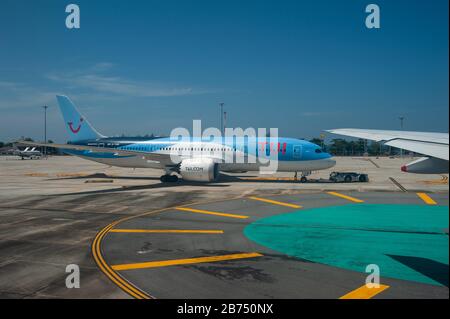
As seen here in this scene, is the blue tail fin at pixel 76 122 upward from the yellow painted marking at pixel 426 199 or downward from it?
upward

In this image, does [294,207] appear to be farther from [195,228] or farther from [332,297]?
[332,297]

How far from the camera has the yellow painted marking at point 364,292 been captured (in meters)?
8.73

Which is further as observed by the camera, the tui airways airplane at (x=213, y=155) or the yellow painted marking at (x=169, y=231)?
the tui airways airplane at (x=213, y=155)

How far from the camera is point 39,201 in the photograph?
23.7 m

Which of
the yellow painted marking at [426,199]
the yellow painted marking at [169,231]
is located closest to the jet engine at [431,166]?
the yellow painted marking at [169,231]

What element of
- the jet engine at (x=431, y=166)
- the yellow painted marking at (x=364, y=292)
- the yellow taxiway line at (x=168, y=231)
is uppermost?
the jet engine at (x=431, y=166)

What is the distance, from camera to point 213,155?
33.7m

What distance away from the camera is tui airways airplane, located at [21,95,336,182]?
31.6 m

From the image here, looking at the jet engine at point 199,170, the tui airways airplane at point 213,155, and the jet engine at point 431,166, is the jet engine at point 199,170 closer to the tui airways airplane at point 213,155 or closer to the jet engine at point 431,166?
the tui airways airplane at point 213,155

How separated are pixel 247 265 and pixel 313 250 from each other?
119 inches

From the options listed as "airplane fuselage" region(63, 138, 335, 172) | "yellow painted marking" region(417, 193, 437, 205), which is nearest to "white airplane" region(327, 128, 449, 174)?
"yellow painted marking" region(417, 193, 437, 205)

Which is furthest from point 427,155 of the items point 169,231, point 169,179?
point 169,179

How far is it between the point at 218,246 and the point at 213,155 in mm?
20701
